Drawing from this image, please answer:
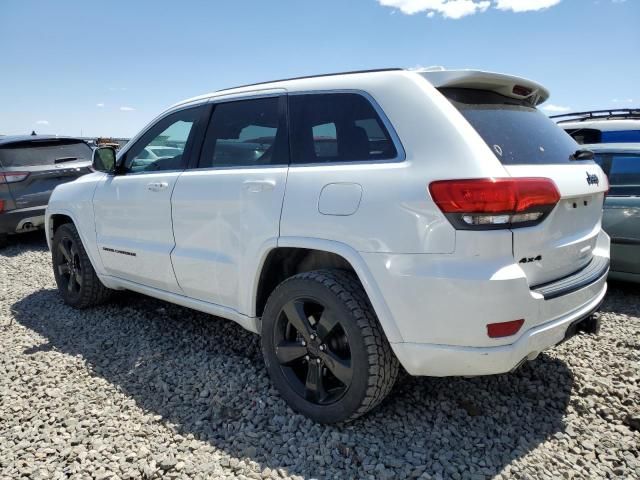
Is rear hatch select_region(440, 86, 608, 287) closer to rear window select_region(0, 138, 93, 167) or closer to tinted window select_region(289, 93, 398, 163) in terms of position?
tinted window select_region(289, 93, 398, 163)

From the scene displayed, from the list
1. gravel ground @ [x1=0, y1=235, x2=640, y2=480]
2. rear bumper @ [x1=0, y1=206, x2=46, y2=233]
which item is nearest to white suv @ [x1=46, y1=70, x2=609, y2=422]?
gravel ground @ [x1=0, y1=235, x2=640, y2=480]

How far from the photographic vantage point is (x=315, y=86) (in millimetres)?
2588

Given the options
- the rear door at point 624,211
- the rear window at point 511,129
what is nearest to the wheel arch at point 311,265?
the rear window at point 511,129

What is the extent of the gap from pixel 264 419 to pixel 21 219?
6056 millimetres

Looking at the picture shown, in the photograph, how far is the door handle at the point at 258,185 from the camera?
255 centimetres

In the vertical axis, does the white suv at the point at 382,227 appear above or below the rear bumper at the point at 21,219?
above

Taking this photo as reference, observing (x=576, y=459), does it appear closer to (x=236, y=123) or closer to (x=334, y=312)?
(x=334, y=312)

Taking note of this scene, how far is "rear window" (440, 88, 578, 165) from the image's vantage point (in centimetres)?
214

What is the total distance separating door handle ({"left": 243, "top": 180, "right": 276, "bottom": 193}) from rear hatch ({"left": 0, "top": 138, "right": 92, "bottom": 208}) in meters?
5.77

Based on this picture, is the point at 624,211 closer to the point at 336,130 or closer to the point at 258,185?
the point at 336,130

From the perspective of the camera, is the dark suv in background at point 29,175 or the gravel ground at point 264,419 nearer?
the gravel ground at point 264,419

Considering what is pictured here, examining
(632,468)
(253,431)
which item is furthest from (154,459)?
(632,468)

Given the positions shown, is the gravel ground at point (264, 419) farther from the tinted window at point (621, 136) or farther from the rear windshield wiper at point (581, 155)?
the tinted window at point (621, 136)

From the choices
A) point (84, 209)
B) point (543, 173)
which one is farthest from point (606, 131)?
point (84, 209)
